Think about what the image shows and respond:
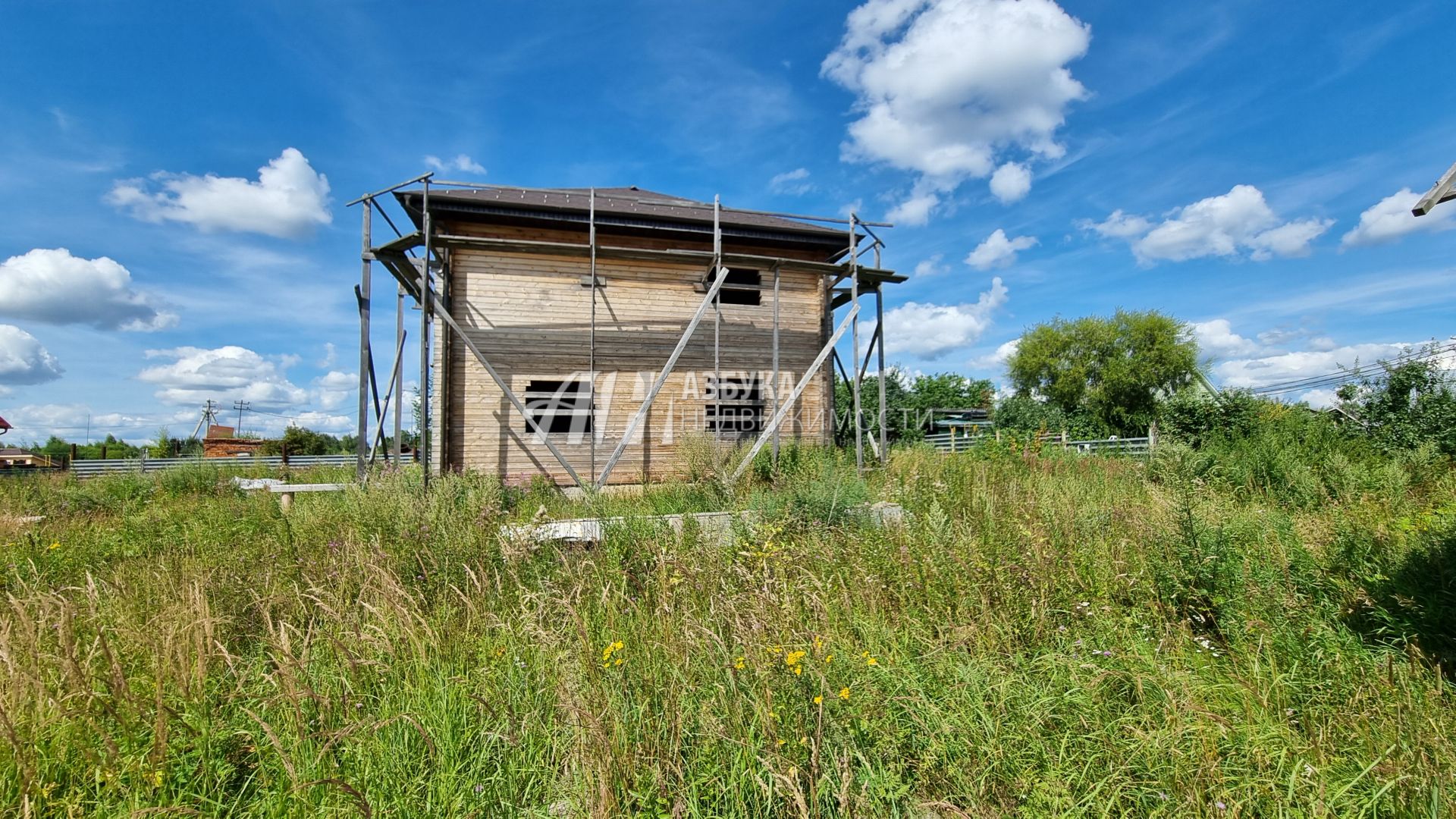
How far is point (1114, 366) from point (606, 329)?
3441cm

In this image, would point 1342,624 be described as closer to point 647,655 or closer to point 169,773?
point 647,655

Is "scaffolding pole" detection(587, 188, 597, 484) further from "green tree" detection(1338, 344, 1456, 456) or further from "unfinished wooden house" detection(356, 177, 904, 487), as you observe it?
"green tree" detection(1338, 344, 1456, 456)

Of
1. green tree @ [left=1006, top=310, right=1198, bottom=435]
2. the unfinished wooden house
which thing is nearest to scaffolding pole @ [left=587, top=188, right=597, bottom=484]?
the unfinished wooden house

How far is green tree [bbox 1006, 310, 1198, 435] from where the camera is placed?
110ft

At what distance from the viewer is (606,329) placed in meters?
11.8

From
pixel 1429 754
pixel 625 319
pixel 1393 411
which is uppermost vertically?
pixel 625 319

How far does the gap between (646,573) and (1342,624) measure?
3.97 m

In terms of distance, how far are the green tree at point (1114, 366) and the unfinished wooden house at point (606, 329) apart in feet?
87.7

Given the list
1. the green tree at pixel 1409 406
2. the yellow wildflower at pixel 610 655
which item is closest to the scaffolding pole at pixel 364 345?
the yellow wildflower at pixel 610 655

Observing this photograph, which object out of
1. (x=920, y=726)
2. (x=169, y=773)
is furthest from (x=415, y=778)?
(x=920, y=726)

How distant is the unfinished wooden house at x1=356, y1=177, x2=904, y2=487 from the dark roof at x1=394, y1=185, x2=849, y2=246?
0.13ft

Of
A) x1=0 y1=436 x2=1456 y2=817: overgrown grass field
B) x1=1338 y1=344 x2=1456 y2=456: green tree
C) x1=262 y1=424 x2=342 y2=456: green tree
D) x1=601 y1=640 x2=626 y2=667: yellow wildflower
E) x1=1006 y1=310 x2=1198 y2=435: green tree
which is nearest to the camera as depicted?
x1=0 y1=436 x2=1456 y2=817: overgrown grass field

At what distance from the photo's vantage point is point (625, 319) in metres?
11.9

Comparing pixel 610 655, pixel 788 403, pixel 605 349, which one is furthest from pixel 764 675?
pixel 605 349
